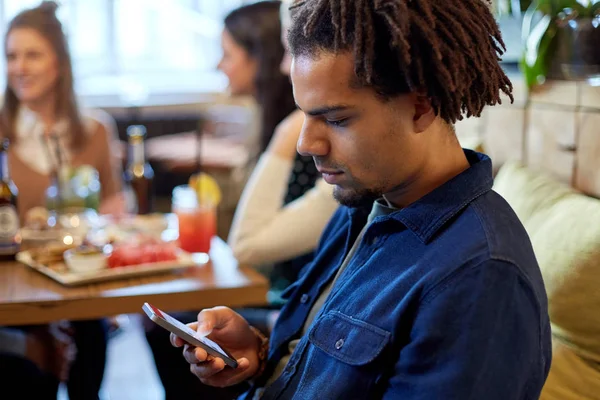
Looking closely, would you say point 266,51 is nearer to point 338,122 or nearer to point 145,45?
point 338,122

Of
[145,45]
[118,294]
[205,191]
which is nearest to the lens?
[118,294]

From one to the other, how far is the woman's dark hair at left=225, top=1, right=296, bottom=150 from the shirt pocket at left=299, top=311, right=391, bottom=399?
132cm

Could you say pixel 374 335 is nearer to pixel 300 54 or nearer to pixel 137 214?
pixel 300 54

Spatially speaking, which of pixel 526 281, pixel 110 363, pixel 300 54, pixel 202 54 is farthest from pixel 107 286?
pixel 202 54

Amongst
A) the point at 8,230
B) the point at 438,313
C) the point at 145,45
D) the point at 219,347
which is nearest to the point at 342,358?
the point at 438,313

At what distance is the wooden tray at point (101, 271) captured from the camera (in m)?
1.62

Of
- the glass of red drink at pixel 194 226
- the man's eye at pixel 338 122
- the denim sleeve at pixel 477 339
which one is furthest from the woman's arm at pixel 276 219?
the denim sleeve at pixel 477 339

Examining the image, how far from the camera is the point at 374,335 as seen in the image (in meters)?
0.99

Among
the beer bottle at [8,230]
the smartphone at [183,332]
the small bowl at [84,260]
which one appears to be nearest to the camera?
the smartphone at [183,332]

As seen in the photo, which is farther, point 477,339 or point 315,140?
point 315,140

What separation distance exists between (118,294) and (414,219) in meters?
0.76

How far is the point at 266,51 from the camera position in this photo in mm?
2393

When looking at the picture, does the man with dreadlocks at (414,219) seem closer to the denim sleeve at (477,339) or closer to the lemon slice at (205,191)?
the denim sleeve at (477,339)

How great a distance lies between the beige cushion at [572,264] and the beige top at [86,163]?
1.46 meters
